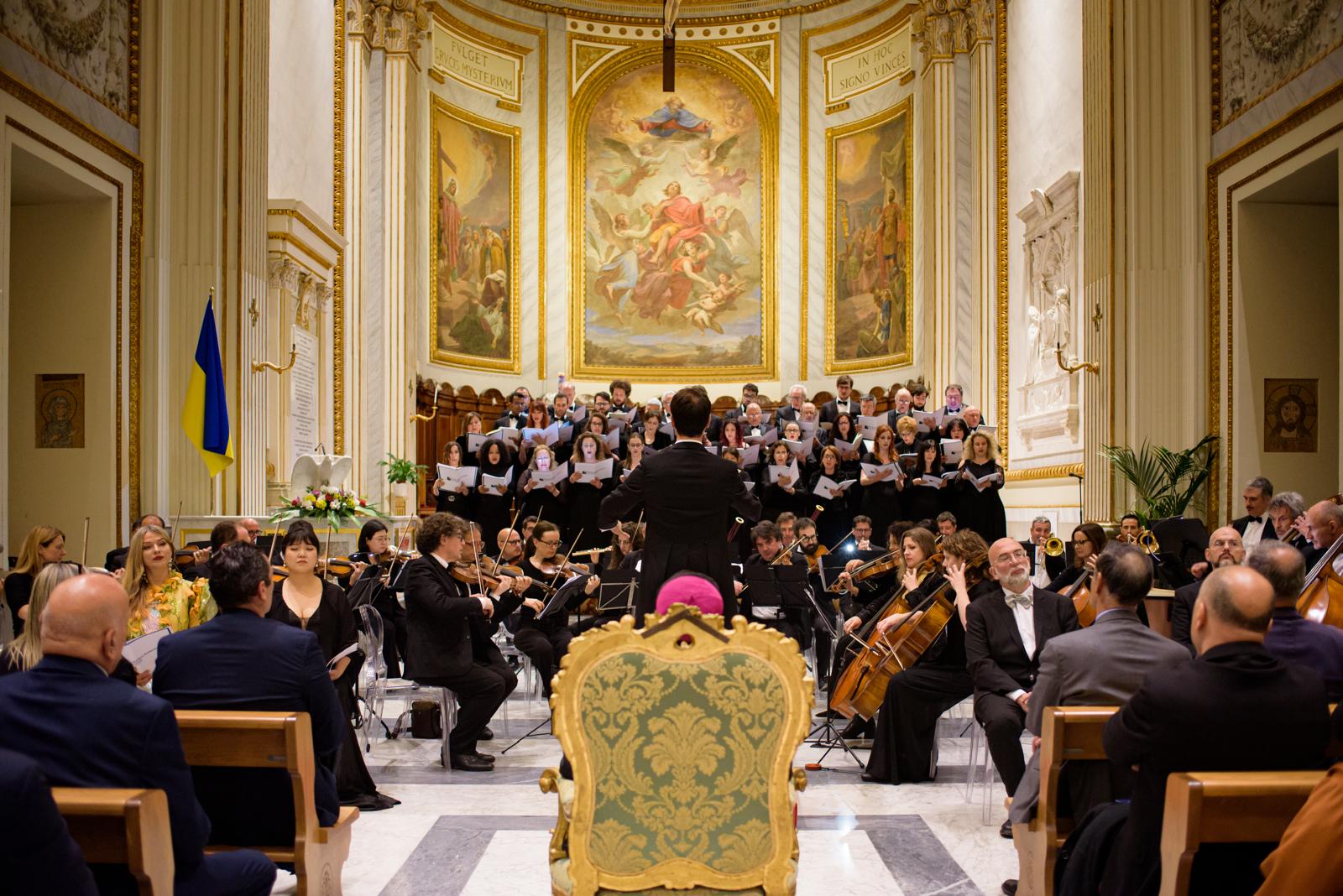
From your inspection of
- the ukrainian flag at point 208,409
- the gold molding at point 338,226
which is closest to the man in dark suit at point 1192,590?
the ukrainian flag at point 208,409

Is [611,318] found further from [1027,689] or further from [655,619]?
[655,619]

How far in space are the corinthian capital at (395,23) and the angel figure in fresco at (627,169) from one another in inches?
160

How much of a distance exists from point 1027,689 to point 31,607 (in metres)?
4.10

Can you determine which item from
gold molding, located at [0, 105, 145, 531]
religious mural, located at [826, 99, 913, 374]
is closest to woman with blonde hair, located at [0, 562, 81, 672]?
gold molding, located at [0, 105, 145, 531]

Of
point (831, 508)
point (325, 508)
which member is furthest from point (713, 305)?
point (325, 508)

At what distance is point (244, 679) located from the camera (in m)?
3.67

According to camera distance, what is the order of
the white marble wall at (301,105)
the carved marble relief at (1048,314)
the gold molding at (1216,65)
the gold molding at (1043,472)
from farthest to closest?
the carved marble relief at (1048,314)
the white marble wall at (301,105)
the gold molding at (1043,472)
the gold molding at (1216,65)

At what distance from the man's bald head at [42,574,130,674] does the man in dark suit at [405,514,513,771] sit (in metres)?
3.50

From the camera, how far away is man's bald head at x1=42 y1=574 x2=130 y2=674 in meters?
2.67

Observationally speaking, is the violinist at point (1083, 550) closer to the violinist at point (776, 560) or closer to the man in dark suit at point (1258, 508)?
the man in dark suit at point (1258, 508)

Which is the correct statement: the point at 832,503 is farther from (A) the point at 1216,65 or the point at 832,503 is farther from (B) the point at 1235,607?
(B) the point at 1235,607

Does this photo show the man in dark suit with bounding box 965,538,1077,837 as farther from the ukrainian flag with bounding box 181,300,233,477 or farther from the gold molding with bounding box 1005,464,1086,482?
the gold molding with bounding box 1005,464,1086,482

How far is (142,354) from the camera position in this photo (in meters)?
9.85

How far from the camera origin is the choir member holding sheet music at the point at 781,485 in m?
10.7
